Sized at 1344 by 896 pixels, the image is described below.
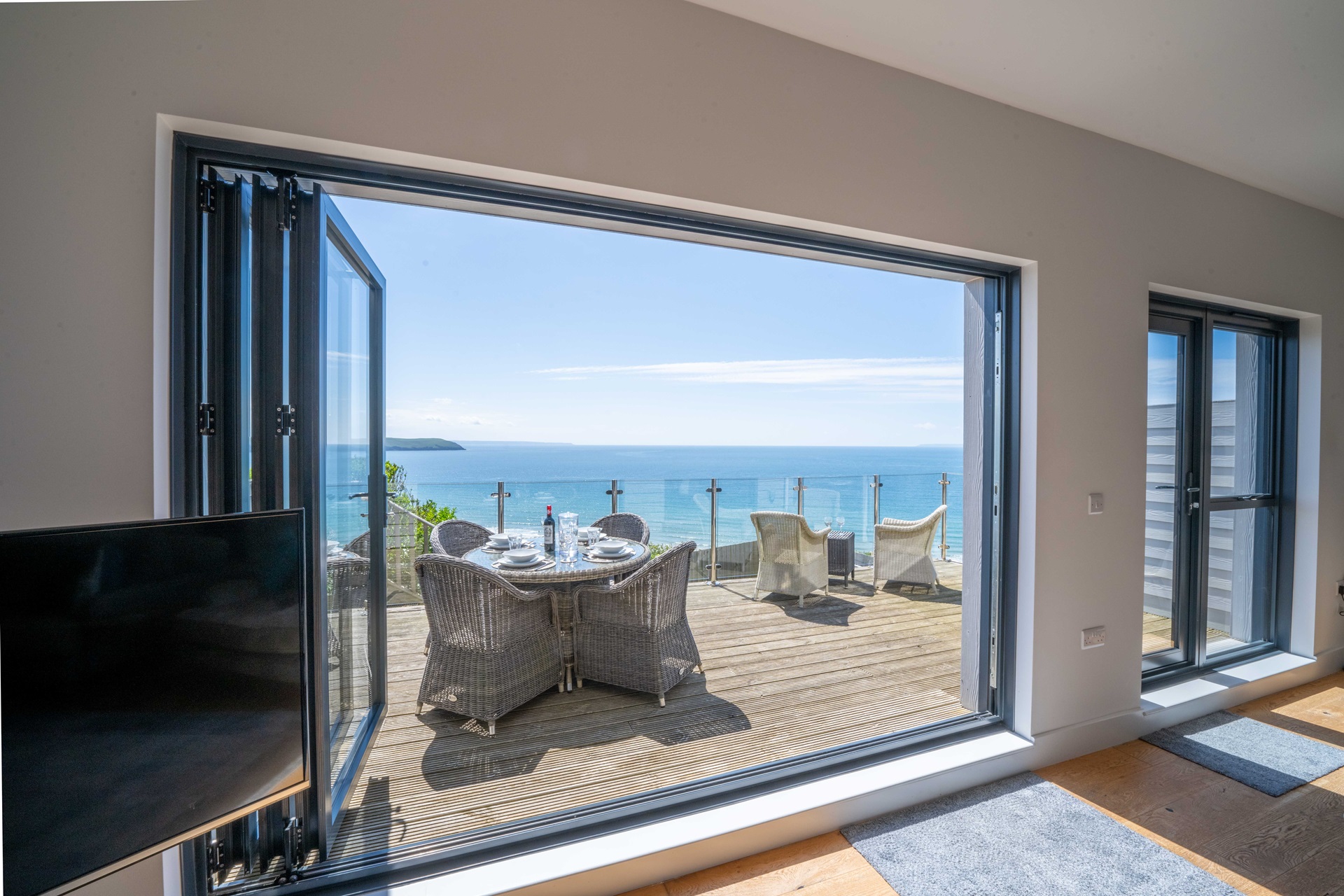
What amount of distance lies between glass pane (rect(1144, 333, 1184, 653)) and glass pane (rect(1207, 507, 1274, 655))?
0.43 metres

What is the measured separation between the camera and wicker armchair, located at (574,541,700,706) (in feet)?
9.30

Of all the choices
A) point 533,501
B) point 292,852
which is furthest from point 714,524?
point 292,852

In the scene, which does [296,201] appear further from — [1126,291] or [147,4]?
[1126,291]

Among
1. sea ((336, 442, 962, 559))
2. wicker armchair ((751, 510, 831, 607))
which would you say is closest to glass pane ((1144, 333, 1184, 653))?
sea ((336, 442, 962, 559))

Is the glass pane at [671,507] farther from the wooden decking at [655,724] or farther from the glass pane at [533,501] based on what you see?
the wooden decking at [655,724]

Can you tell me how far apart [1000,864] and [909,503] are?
2.57 m

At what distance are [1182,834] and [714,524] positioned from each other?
277 cm

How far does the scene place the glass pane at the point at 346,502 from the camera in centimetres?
191

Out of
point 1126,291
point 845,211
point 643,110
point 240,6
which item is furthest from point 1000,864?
point 240,6

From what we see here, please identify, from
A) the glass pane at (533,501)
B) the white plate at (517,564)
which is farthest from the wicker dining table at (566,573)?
the glass pane at (533,501)

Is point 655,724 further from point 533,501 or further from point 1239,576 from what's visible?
point 1239,576

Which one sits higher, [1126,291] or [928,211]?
[928,211]

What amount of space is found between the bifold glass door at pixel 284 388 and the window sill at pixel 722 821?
504mm

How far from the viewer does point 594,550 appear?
312cm
